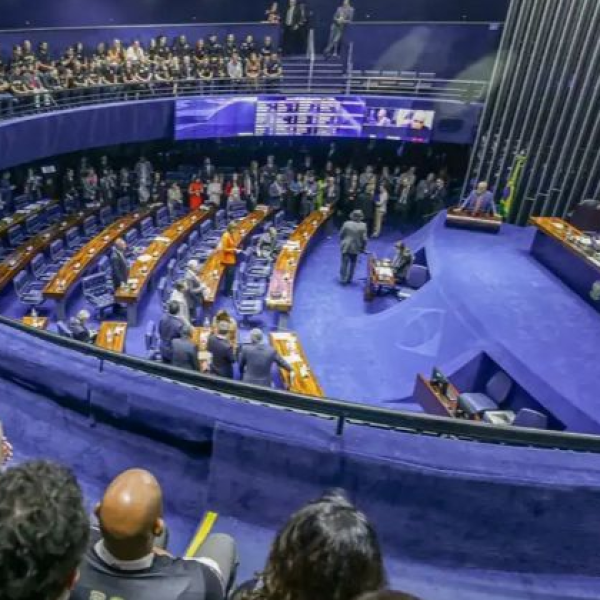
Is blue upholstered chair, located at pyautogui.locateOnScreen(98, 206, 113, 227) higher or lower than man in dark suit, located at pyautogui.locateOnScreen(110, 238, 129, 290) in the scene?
lower

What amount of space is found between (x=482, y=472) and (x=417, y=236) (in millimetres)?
13716

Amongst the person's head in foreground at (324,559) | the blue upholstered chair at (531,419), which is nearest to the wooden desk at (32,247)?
the blue upholstered chair at (531,419)

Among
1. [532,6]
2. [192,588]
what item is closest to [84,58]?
[532,6]

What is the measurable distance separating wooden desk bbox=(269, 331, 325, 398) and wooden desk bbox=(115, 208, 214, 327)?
288cm

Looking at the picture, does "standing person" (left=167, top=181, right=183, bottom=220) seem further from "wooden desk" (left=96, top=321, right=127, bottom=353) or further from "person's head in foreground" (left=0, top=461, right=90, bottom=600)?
"person's head in foreground" (left=0, top=461, right=90, bottom=600)

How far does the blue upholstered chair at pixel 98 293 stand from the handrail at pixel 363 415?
339 inches

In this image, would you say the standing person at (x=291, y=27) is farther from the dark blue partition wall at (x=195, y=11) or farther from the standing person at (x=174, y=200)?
the standing person at (x=174, y=200)

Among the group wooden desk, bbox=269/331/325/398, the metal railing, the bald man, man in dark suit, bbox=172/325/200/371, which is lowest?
wooden desk, bbox=269/331/325/398

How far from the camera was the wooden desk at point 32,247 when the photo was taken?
12312mm

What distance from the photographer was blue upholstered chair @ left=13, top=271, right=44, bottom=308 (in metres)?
11.6

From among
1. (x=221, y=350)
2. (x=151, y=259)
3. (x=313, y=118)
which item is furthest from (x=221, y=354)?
(x=313, y=118)

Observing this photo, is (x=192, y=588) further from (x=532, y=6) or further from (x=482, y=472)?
(x=532, y=6)

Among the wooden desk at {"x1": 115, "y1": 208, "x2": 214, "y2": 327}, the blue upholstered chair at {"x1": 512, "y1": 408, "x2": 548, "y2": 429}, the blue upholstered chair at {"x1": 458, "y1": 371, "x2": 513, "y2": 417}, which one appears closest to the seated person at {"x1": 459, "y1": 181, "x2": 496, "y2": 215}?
the blue upholstered chair at {"x1": 458, "y1": 371, "x2": 513, "y2": 417}

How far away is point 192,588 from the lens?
81.4 inches
